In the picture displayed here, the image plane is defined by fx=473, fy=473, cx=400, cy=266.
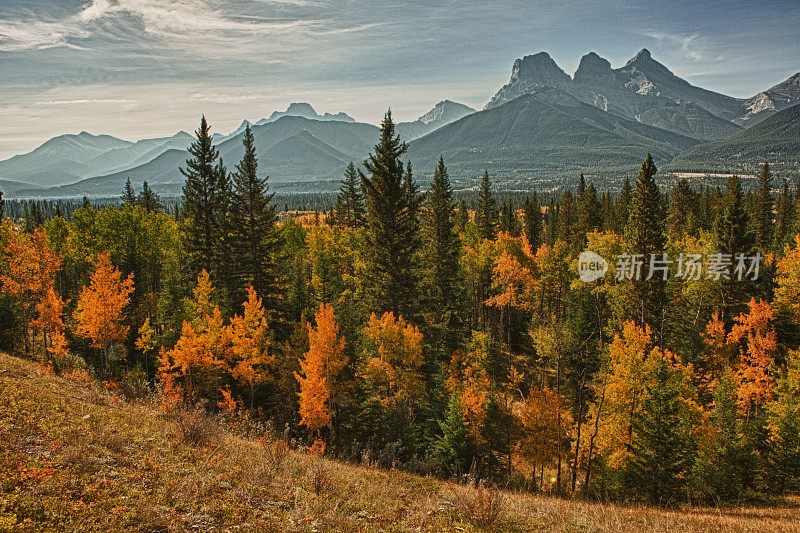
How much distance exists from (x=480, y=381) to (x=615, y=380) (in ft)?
43.6

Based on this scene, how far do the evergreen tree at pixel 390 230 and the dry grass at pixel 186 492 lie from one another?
62.0 feet

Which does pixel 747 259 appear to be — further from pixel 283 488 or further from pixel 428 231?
pixel 283 488

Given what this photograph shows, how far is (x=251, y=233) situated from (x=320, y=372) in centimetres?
1373

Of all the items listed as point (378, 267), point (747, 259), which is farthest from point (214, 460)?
point (747, 259)

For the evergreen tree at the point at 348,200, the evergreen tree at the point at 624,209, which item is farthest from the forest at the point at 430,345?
the evergreen tree at the point at 624,209

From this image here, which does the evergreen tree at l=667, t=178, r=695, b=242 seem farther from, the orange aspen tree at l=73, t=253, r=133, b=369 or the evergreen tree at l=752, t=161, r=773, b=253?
the orange aspen tree at l=73, t=253, r=133, b=369

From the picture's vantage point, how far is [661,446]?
25719 millimetres

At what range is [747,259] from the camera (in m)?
45.3

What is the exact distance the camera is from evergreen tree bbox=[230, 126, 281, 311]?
1439 inches

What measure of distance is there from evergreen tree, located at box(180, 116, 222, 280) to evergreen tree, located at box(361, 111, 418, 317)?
47.4ft

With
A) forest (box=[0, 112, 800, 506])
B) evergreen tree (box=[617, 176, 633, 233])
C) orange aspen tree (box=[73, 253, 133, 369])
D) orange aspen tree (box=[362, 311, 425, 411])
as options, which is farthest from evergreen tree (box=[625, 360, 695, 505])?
evergreen tree (box=[617, 176, 633, 233])

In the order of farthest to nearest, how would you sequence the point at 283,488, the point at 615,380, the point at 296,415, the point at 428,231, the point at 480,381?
the point at 428,231 < the point at 480,381 < the point at 296,415 < the point at 615,380 < the point at 283,488

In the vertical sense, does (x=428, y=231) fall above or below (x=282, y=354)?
above

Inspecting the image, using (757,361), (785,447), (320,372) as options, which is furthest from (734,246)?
(320,372)
